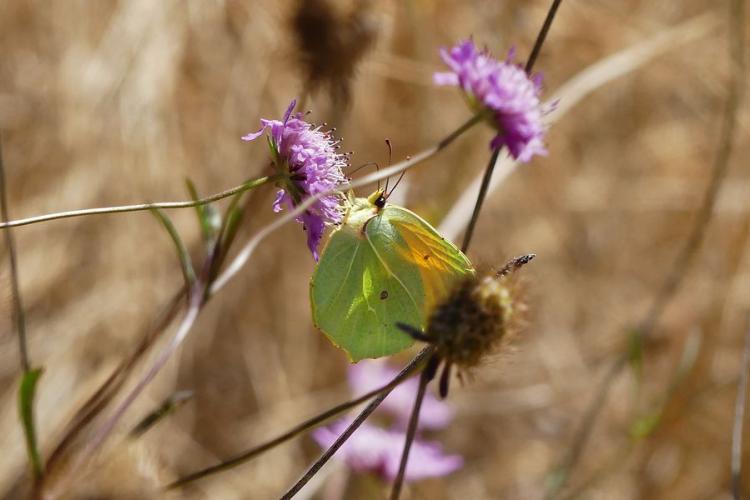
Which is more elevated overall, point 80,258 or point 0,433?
point 80,258

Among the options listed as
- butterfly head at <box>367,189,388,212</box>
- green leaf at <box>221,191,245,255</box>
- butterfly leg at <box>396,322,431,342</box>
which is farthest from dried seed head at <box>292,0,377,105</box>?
butterfly leg at <box>396,322,431,342</box>

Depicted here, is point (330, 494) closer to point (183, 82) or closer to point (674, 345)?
point (674, 345)

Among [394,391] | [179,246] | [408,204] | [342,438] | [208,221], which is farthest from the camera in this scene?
[394,391]

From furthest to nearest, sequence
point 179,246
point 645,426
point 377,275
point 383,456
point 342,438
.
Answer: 1. point 383,456
2. point 645,426
3. point 377,275
4. point 179,246
5. point 342,438

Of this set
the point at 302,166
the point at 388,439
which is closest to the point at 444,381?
the point at 302,166

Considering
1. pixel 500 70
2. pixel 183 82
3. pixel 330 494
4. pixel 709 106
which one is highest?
pixel 183 82

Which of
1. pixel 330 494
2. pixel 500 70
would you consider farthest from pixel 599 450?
pixel 500 70

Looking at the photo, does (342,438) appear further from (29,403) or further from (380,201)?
(380,201)
